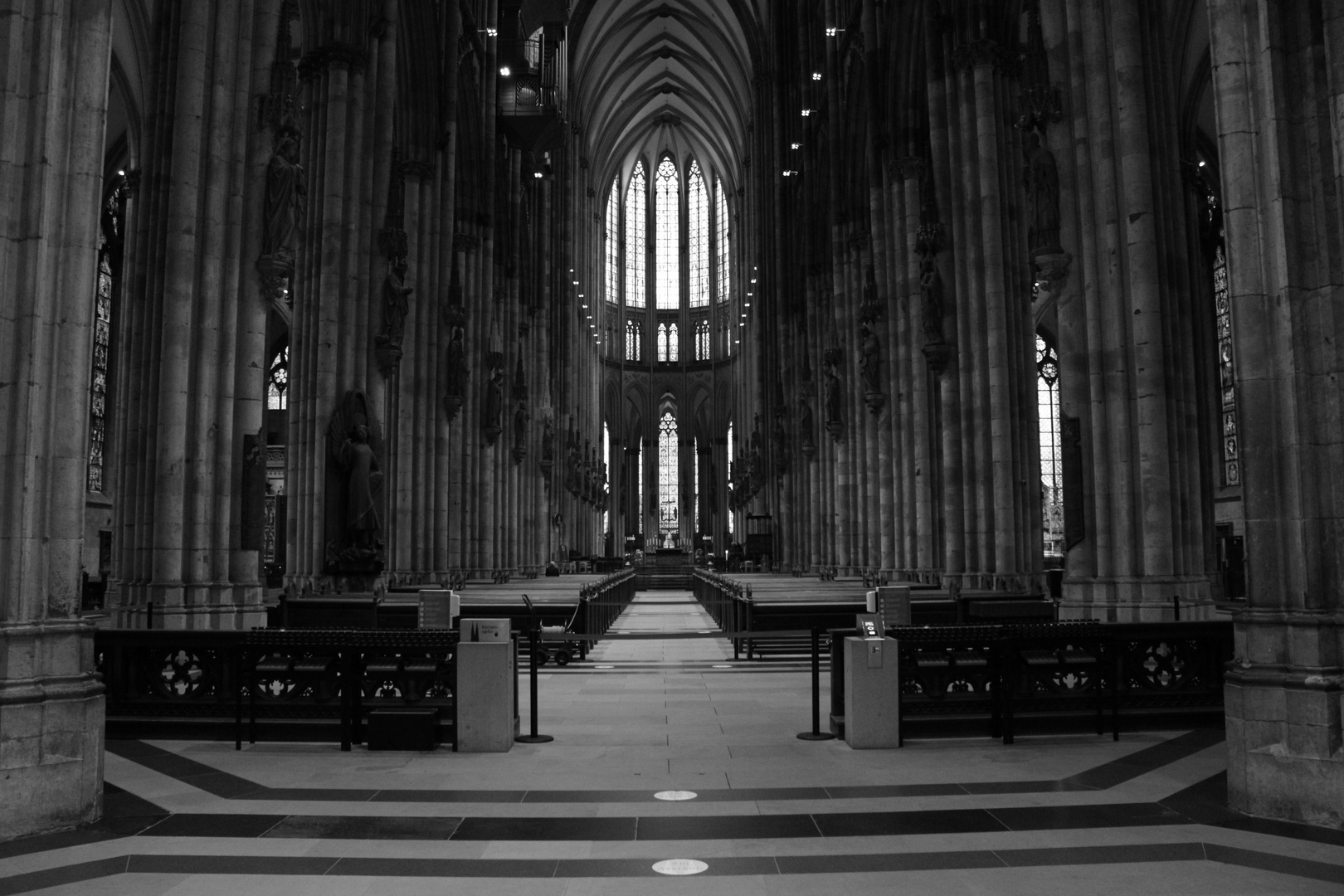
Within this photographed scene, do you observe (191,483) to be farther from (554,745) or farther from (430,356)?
(430,356)

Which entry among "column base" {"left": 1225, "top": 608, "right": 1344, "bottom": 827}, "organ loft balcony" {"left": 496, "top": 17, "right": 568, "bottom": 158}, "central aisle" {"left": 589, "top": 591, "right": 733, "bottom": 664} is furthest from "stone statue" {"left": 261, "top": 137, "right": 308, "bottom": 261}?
"organ loft balcony" {"left": 496, "top": 17, "right": 568, "bottom": 158}

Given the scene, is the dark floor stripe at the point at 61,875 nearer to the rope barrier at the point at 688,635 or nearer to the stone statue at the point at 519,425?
the rope barrier at the point at 688,635

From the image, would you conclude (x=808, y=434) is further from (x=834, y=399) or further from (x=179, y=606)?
(x=179, y=606)

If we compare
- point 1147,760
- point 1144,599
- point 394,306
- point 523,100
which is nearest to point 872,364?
point 394,306

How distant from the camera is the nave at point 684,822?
18.0 feet

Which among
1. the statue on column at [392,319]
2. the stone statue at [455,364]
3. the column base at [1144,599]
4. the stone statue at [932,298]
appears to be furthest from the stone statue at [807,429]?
the column base at [1144,599]

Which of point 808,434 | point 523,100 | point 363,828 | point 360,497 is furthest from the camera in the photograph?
point 523,100

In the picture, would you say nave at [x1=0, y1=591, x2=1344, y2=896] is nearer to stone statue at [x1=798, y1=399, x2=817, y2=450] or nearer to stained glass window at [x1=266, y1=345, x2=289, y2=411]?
stone statue at [x1=798, y1=399, x2=817, y2=450]

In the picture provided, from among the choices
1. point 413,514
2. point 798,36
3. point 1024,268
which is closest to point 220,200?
point 413,514

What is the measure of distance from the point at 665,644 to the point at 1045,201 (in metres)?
12.3

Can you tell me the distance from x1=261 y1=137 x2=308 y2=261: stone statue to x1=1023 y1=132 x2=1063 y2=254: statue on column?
33.2 feet

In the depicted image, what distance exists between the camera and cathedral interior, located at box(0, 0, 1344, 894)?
6.53m

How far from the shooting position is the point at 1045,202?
13625 mm

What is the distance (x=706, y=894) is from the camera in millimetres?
5262
